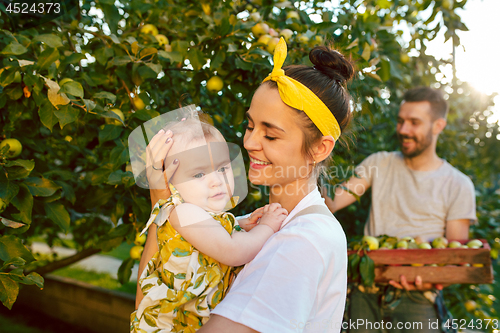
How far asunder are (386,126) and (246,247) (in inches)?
108

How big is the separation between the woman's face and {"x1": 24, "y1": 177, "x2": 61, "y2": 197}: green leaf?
0.80 metres

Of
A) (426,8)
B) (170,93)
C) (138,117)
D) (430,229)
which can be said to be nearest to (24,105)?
(138,117)

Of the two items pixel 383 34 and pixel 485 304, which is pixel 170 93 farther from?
pixel 485 304

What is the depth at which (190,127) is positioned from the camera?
130 centimetres

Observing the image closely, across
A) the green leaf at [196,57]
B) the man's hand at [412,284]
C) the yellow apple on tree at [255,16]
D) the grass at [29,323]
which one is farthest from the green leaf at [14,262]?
the grass at [29,323]

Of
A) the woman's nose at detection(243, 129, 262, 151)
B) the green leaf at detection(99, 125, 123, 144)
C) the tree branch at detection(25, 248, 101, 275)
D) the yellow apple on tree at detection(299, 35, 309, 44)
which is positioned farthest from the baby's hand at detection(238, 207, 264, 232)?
the tree branch at detection(25, 248, 101, 275)

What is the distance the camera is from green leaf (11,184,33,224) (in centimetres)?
127

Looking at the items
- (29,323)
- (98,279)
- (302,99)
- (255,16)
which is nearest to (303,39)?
(255,16)

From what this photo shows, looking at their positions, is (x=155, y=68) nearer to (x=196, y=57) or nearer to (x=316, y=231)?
(x=196, y=57)

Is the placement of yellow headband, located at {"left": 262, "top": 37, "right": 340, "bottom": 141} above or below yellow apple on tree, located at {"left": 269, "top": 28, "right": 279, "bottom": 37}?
below

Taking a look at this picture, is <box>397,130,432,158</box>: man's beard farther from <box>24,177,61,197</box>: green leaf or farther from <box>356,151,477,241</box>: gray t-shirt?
<box>24,177,61,197</box>: green leaf

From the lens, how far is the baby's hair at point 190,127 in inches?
50.1

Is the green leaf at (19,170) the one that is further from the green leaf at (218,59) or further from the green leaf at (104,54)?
the green leaf at (218,59)

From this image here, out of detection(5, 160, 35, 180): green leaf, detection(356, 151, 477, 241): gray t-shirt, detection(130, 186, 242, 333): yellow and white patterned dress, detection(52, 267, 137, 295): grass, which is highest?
detection(5, 160, 35, 180): green leaf
